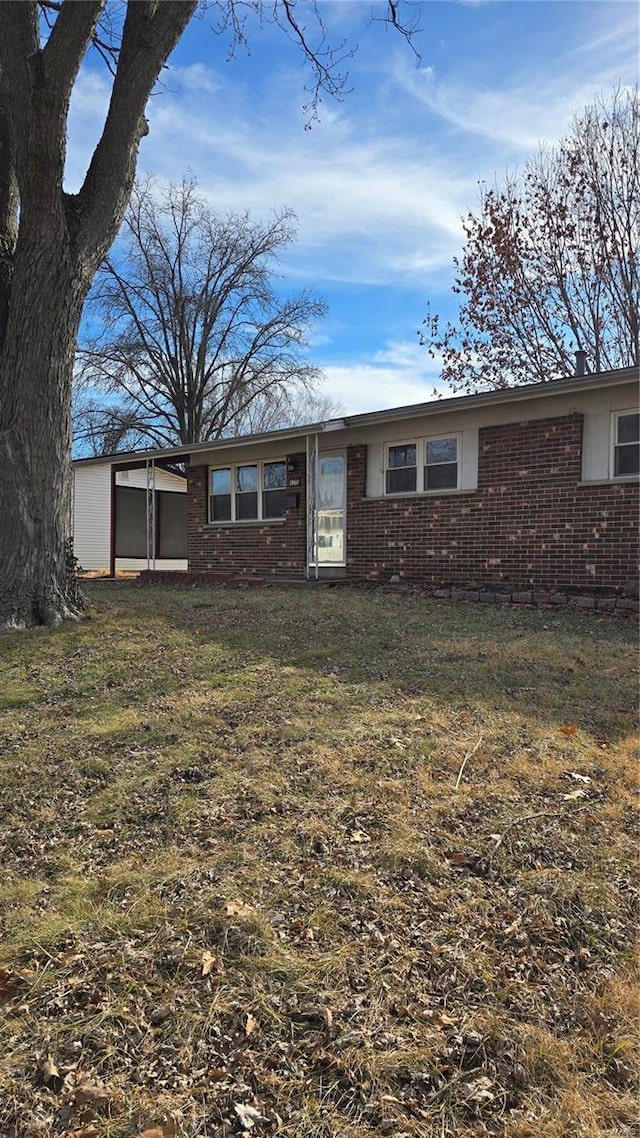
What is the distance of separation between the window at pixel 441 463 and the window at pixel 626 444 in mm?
2441

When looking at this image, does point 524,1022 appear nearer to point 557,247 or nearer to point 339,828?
point 339,828

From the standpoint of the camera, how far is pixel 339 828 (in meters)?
2.69

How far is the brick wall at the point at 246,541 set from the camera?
12703mm

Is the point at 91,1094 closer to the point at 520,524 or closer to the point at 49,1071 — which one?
the point at 49,1071

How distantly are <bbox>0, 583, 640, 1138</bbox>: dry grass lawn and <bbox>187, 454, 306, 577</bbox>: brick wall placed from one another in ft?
27.1

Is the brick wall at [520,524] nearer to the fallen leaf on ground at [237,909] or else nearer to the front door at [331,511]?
the front door at [331,511]

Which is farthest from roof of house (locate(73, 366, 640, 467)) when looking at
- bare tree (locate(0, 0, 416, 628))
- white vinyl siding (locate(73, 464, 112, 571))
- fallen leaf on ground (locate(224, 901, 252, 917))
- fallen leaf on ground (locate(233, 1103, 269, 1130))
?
fallen leaf on ground (locate(233, 1103, 269, 1130))

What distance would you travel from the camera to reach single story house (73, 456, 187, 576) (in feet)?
67.2

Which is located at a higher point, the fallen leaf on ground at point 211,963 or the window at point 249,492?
the window at point 249,492

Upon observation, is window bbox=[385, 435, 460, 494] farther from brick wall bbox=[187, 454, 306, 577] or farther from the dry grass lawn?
the dry grass lawn

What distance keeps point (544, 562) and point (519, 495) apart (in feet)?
3.46

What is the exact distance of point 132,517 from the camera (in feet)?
67.8

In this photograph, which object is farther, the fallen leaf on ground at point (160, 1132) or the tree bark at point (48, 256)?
the tree bark at point (48, 256)

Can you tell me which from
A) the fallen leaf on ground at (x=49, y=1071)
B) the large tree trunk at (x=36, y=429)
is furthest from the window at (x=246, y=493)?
the fallen leaf on ground at (x=49, y=1071)
